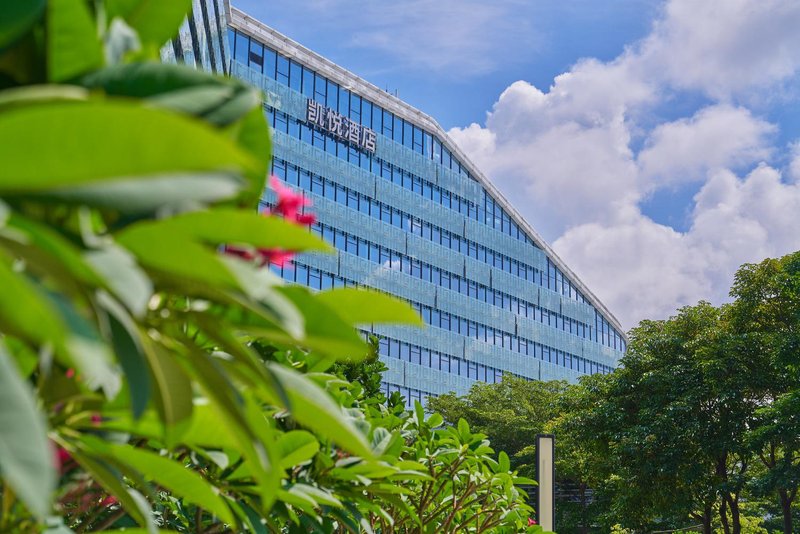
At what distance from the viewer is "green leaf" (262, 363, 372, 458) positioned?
0.87 meters

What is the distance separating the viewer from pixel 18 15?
25.6 inches

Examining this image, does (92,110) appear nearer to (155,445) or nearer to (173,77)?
(173,77)

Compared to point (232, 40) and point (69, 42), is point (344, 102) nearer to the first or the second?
point (232, 40)

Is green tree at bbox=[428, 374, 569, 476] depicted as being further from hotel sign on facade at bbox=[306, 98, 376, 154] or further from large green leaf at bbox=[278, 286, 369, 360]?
large green leaf at bbox=[278, 286, 369, 360]

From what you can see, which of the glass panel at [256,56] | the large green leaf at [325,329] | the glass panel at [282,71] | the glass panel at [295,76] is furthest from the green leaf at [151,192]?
the glass panel at [295,76]

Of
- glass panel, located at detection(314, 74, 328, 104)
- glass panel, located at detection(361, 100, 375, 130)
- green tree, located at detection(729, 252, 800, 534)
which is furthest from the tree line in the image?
glass panel, located at detection(361, 100, 375, 130)

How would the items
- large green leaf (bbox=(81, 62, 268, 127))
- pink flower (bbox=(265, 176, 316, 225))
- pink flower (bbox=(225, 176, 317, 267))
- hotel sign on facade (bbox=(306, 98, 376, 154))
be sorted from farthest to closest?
1. hotel sign on facade (bbox=(306, 98, 376, 154))
2. pink flower (bbox=(265, 176, 316, 225))
3. pink flower (bbox=(225, 176, 317, 267))
4. large green leaf (bbox=(81, 62, 268, 127))

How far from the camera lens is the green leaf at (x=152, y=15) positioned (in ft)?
3.20

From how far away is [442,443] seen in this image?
3688 millimetres

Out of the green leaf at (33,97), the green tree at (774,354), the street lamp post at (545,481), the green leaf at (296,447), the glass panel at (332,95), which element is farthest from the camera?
→ the glass panel at (332,95)

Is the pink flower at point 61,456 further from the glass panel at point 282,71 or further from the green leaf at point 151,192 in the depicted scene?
the glass panel at point 282,71

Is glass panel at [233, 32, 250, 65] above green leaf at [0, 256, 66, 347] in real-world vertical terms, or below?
above

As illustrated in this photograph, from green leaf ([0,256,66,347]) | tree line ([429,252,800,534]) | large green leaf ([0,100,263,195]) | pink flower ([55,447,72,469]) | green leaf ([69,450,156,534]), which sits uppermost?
tree line ([429,252,800,534])

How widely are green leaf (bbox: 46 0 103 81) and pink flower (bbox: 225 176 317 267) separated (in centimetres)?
22
